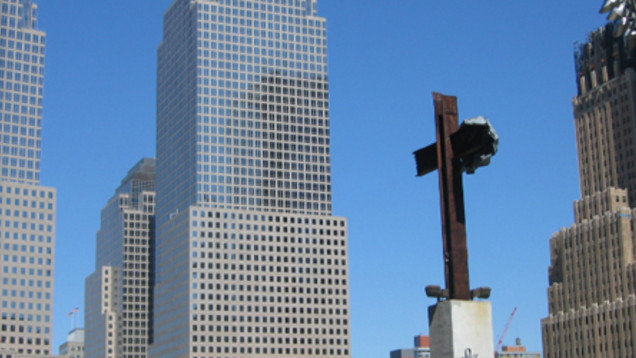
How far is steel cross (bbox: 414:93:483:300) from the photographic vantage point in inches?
874

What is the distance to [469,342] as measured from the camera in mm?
21719

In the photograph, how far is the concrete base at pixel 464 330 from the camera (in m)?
21.7

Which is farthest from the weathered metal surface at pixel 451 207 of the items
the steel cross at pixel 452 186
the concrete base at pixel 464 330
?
the concrete base at pixel 464 330

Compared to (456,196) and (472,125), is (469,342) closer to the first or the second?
(456,196)

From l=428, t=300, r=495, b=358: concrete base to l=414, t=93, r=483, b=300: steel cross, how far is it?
1.12 feet

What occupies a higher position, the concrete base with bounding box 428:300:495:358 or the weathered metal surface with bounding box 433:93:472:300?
the weathered metal surface with bounding box 433:93:472:300

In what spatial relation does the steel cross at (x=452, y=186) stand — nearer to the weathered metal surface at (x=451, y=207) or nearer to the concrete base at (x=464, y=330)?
the weathered metal surface at (x=451, y=207)

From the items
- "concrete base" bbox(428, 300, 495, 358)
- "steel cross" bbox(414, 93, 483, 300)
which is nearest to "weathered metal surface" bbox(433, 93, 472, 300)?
"steel cross" bbox(414, 93, 483, 300)

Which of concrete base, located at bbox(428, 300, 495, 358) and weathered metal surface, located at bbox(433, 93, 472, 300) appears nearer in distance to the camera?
concrete base, located at bbox(428, 300, 495, 358)

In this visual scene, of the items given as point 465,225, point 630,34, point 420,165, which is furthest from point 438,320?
point 630,34

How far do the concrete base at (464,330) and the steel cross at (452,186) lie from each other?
341 millimetres

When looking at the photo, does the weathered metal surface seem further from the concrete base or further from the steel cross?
the concrete base

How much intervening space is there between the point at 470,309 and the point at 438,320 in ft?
2.50

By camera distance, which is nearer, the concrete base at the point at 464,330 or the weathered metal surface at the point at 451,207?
the concrete base at the point at 464,330
